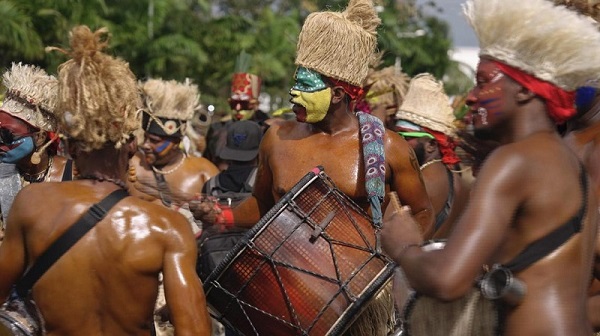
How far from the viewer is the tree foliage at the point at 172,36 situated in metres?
19.4

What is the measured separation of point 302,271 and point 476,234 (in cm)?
166

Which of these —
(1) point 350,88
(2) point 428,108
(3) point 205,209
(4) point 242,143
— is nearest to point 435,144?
(2) point 428,108

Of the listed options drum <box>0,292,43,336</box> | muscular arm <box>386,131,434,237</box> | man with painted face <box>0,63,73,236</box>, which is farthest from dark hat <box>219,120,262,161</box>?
drum <box>0,292,43,336</box>

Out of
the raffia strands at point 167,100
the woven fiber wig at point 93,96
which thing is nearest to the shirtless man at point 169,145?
the raffia strands at point 167,100

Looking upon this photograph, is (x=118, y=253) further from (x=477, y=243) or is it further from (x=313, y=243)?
(x=477, y=243)

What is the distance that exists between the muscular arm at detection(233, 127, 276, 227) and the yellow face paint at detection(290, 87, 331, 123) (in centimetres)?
27

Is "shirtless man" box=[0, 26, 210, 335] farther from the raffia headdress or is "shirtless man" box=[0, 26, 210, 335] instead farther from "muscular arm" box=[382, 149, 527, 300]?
the raffia headdress

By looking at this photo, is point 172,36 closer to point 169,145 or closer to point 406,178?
point 169,145

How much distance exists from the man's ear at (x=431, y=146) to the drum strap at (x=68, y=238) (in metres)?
3.99

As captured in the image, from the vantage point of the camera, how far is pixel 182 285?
3.91m

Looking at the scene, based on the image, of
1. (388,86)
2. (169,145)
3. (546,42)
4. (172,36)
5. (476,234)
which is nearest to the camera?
(476,234)

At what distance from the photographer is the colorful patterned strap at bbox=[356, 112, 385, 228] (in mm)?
4992

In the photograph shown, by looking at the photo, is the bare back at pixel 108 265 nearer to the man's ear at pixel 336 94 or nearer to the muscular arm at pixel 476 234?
the muscular arm at pixel 476 234

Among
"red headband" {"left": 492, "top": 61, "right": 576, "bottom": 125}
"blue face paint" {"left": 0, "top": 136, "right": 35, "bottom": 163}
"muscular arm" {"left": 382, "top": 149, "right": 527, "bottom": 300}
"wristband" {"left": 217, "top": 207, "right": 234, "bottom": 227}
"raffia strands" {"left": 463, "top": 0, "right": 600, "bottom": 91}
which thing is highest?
"raffia strands" {"left": 463, "top": 0, "right": 600, "bottom": 91}
